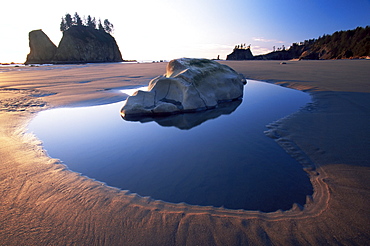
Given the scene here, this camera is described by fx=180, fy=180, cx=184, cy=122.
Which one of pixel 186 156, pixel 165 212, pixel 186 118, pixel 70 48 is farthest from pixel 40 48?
pixel 165 212

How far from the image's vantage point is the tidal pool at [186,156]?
1.71 metres

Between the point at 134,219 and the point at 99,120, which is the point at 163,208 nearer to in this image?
the point at 134,219

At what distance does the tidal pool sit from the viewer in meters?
1.71

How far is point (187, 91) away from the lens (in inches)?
191

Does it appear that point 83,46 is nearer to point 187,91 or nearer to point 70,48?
point 70,48

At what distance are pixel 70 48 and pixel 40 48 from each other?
36.0 ft

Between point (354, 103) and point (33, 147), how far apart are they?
6404 millimetres

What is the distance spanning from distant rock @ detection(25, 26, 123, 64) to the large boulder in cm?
5518

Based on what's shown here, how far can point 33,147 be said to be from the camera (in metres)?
2.62

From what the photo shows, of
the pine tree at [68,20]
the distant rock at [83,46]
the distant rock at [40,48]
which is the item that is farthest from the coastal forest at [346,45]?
the pine tree at [68,20]

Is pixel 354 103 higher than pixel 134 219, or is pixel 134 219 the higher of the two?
pixel 354 103

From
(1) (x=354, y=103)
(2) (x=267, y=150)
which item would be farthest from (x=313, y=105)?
(2) (x=267, y=150)

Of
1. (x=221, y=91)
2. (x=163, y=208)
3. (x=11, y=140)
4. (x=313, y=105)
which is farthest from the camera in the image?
(x=221, y=91)

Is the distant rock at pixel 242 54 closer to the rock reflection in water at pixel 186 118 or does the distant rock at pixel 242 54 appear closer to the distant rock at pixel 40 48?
the distant rock at pixel 40 48
